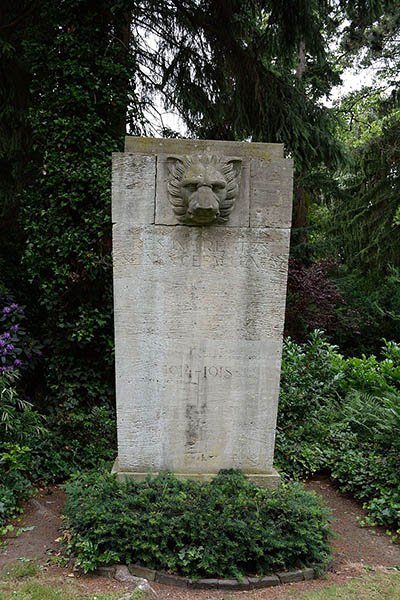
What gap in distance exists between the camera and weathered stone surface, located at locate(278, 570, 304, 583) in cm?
347

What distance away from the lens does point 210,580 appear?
3365 mm

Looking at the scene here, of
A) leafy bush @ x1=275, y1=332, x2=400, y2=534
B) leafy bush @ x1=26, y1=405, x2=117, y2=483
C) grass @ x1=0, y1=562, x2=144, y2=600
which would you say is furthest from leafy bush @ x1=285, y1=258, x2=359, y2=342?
grass @ x1=0, y1=562, x2=144, y2=600

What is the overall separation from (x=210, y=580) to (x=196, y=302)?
197 cm

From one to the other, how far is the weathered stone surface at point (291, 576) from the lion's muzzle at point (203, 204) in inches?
102

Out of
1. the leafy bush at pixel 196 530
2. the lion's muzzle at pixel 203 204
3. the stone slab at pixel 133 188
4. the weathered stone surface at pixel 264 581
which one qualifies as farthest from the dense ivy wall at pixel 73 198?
the weathered stone surface at pixel 264 581

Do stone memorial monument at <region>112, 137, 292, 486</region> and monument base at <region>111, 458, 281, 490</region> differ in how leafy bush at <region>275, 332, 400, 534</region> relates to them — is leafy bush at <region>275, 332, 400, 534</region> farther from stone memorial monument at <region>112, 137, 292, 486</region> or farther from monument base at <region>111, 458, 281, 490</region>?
stone memorial monument at <region>112, 137, 292, 486</region>

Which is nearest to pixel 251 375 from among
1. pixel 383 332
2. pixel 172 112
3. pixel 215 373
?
→ pixel 215 373

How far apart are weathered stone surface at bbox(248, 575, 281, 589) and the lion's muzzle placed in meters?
2.56

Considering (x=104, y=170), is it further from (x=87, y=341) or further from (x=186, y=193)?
(x=186, y=193)

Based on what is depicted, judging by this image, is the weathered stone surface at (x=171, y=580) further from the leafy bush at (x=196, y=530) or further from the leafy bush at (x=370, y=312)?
the leafy bush at (x=370, y=312)

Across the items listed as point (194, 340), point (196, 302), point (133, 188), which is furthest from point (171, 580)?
point (133, 188)

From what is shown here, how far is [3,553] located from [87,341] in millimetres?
2847

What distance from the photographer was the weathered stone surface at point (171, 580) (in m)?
3.35

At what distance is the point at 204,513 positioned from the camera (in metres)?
3.58
